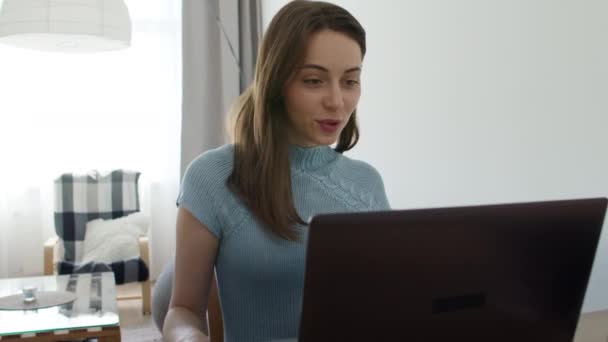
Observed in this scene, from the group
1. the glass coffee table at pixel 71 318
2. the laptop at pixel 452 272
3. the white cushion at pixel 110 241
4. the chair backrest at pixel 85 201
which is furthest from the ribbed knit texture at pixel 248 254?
the chair backrest at pixel 85 201

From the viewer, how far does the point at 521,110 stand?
6.20 ft

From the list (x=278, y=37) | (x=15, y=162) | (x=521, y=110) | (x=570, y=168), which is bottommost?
(x=15, y=162)

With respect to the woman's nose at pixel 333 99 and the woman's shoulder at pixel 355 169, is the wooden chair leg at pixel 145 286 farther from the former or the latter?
the woman's nose at pixel 333 99

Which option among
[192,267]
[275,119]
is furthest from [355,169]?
[192,267]

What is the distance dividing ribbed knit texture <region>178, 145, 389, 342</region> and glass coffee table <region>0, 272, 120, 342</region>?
3.90 ft

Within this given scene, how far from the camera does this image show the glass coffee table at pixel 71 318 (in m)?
2.36

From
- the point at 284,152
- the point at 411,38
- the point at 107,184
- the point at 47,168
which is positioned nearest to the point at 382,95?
the point at 411,38

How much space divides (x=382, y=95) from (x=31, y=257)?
8.86ft

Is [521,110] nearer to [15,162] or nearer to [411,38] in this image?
[411,38]

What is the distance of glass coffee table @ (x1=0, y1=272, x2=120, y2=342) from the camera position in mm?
2363

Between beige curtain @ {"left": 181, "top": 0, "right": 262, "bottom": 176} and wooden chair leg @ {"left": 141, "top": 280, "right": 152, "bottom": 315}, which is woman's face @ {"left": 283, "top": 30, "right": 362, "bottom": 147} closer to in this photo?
wooden chair leg @ {"left": 141, "top": 280, "right": 152, "bottom": 315}

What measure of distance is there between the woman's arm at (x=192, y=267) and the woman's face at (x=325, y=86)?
0.26 m

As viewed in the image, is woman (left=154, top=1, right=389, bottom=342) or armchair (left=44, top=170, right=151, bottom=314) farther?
armchair (left=44, top=170, right=151, bottom=314)

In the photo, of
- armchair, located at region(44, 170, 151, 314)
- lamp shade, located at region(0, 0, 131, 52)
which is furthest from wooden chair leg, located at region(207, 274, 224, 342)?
armchair, located at region(44, 170, 151, 314)
